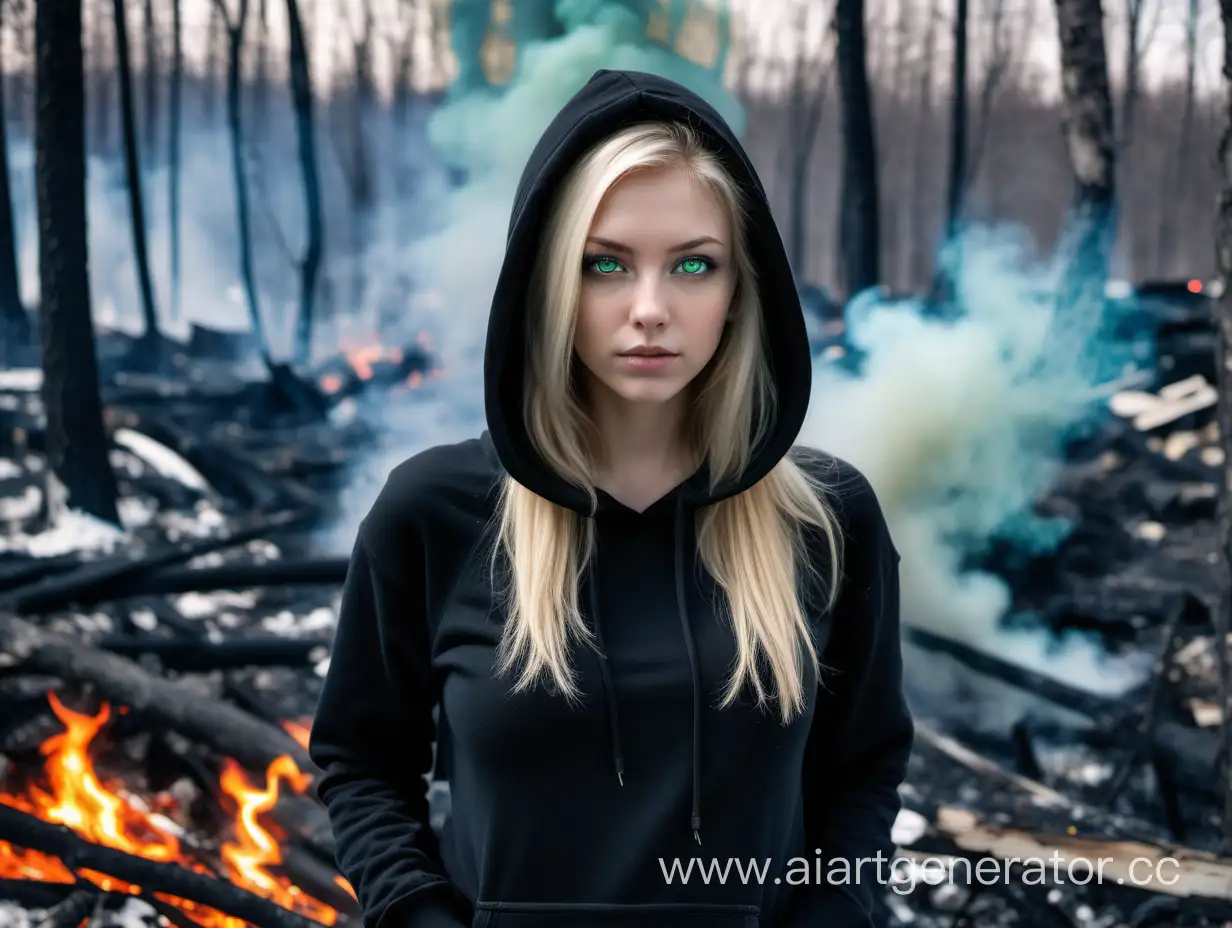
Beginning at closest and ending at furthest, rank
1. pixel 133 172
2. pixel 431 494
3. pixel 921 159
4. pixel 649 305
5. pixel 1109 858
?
pixel 649 305
pixel 431 494
pixel 1109 858
pixel 921 159
pixel 133 172

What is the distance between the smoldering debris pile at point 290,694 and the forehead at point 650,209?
182 centimetres

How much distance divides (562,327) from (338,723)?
0.54 meters

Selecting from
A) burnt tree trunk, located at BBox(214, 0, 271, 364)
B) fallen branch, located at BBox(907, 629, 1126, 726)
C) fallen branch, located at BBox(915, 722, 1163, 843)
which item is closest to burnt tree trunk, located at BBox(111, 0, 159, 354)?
burnt tree trunk, located at BBox(214, 0, 271, 364)

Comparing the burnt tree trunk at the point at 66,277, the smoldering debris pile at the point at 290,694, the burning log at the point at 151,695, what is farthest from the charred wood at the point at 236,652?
the burnt tree trunk at the point at 66,277

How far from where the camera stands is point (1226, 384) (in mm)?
2451

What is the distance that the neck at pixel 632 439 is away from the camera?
1305 millimetres

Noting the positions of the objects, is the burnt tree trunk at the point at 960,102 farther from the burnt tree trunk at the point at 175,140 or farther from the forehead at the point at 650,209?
the burnt tree trunk at the point at 175,140

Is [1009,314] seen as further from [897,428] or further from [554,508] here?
[554,508]

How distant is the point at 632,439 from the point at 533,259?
0.82 feet

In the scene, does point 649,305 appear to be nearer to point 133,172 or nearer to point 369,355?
point 369,355

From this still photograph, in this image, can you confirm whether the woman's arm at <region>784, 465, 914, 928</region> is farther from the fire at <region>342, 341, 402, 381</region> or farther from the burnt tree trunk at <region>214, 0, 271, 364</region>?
the burnt tree trunk at <region>214, 0, 271, 364</region>

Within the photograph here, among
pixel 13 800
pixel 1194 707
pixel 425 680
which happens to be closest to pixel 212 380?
pixel 13 800

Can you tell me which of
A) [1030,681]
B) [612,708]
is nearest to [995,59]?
[1030,681]

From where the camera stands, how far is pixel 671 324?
3.82 feet
